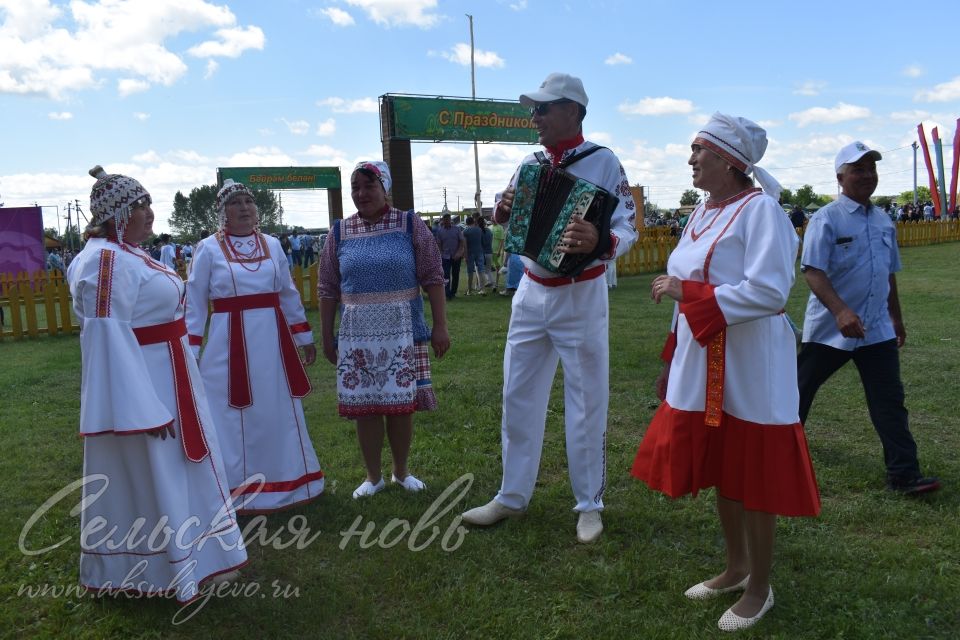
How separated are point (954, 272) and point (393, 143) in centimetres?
1410

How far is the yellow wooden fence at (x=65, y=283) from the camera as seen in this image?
13.6 m

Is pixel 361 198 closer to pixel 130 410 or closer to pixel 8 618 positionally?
pixel 130 410

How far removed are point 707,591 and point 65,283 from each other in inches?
656

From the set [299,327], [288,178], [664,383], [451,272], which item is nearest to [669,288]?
[664,383]

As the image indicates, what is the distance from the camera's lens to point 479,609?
10.8 feet

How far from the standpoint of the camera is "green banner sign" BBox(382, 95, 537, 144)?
1984 centimetres

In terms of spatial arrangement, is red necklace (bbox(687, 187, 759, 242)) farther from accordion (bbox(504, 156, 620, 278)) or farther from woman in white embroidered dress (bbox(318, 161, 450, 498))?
woman in white embroidered dress (bbox(318, 161, 450, 498))

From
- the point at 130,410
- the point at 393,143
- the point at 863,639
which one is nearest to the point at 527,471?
the point at 863,639

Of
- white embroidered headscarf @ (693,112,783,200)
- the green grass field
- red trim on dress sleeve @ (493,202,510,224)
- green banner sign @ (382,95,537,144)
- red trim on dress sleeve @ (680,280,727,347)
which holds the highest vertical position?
green banner sign @ (382,95,537,144)

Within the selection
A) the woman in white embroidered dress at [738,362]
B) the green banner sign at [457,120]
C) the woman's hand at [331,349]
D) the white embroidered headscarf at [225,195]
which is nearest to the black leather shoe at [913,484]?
the woman in white embroidered dress at [738,362]

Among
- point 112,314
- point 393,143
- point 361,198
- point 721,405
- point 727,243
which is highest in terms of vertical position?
point 393,143

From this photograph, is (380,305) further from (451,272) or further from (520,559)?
(451,272)

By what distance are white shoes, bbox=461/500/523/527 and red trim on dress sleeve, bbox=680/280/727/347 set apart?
176 cm

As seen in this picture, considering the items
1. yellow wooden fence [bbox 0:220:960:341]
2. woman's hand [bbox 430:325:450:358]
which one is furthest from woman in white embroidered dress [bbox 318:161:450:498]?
yellow wooden fence [bbox 0:220:960:341]
